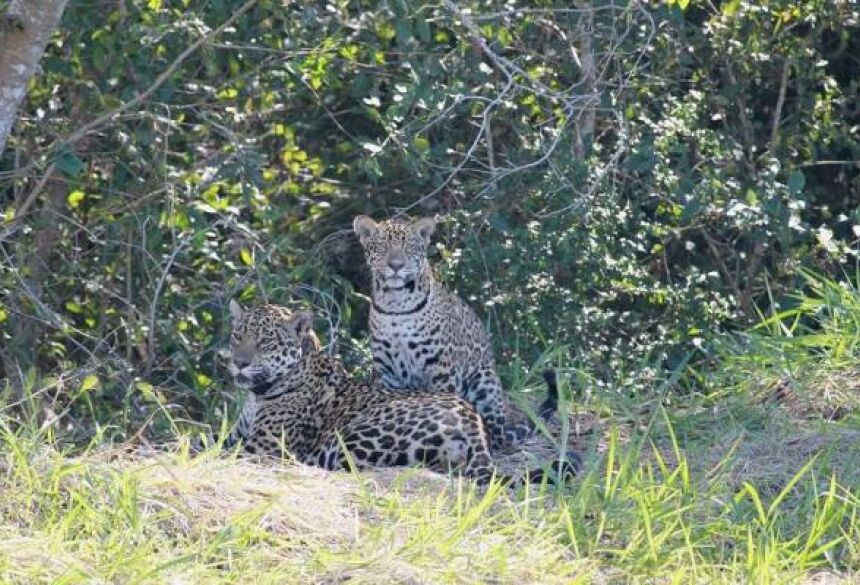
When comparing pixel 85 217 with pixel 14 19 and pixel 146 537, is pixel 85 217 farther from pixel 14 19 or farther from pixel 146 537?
pixel 146 537

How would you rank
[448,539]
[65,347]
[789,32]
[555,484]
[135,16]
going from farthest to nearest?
[789,32] < [65,347] < [135,16] < [555,484] < [448,539]

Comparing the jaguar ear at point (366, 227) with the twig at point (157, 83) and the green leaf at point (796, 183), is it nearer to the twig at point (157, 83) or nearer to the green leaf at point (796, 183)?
the twig at point (157, 83)

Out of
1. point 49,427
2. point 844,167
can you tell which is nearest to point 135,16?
point 49,427

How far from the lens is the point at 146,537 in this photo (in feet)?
20.8

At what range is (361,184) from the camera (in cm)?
1123

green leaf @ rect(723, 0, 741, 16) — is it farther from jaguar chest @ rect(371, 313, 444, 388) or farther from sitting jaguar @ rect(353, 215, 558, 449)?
jaguar chest @ rect(371, 313, 444, 388)

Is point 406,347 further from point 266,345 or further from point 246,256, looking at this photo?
point 246,256

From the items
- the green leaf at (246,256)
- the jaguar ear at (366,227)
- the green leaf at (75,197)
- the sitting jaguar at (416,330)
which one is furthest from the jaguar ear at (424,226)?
the green leaf at (75,197)

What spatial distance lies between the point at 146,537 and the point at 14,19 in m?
2.19

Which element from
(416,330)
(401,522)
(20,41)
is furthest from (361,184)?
(401,522)

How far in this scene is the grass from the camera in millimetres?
6195

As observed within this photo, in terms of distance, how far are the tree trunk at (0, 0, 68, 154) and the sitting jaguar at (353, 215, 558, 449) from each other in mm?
2097

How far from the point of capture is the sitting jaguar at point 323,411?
25.3 ft

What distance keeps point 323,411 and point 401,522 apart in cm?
206
